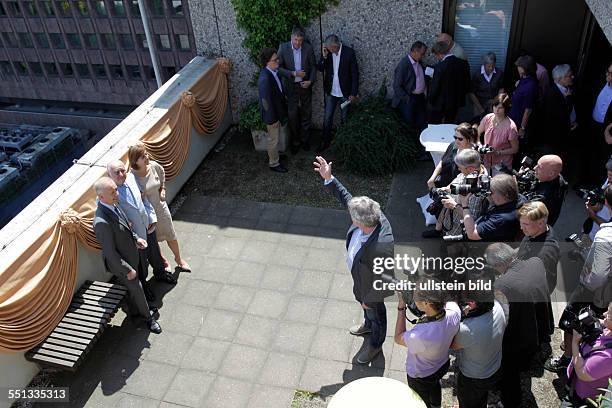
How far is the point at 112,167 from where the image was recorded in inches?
184

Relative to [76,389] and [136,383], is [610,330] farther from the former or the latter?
[76,389]

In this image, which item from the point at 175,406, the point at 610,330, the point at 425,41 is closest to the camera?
the point at 610,330

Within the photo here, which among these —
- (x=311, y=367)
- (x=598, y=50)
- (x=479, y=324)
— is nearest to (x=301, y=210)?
(x=311, y=367)

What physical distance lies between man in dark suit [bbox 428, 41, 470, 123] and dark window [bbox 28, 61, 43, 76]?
8157 mm

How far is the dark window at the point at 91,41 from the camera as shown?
32.5 ft

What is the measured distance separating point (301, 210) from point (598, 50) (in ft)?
14.1

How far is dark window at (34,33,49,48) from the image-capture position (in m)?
10.3

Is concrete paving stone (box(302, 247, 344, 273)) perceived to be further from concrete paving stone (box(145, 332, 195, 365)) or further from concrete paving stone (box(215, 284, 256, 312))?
concrete paving stone (box(145, 332, 195, 365))

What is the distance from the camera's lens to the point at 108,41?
32.3 feet

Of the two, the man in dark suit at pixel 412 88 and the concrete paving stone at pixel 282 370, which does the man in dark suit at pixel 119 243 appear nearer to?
the concrete paving stone at pixel 282 370

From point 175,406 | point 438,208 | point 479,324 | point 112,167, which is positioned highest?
point 112,167

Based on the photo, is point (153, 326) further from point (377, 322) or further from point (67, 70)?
point (67, 70)

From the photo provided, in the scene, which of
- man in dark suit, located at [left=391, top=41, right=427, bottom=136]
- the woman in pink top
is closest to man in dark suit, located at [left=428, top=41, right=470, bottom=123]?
man in dark suit, located at [left=391, top=41, right=427, bottom=136]

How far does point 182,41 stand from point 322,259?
508 centimetres
